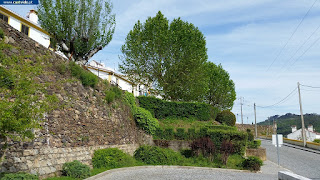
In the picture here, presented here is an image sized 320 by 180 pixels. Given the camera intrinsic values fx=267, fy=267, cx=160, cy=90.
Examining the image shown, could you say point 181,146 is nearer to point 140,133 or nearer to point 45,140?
point 140,133

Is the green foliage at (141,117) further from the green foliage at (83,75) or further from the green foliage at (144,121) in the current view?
the green foliage at (83,75)

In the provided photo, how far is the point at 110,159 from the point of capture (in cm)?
1502

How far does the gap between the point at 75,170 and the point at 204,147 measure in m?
10.2

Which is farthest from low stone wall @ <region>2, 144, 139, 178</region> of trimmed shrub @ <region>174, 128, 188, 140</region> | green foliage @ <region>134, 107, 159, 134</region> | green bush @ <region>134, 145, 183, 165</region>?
trimmed shrub @ <region>174, 128, 188, 140</region>

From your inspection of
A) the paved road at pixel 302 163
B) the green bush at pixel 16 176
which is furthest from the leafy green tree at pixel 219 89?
the green bush at pixel 16 176

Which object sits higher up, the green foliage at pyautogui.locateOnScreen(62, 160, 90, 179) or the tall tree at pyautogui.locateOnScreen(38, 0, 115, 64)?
the tall tree at pyautogui.locateOnScreen(38, 0, 115, 64)

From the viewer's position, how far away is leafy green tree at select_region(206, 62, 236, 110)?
146 ft

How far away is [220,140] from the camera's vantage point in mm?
19578

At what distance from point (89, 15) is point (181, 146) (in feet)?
41.4

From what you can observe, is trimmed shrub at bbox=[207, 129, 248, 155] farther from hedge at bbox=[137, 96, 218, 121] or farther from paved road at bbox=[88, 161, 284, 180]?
hedge at bbox=[137, 96, 218, 121]

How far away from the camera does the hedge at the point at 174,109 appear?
27.6 meters

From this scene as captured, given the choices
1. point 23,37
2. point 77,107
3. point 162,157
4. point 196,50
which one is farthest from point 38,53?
point 196,50

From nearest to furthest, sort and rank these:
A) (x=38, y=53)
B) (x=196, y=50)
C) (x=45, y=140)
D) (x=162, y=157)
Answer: (x=45, y=140) < (x=38, y=53) < (x=162, y=157) < (x=196, y=50)

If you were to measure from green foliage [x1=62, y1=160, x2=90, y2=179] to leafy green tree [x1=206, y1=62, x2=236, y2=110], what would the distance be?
34.1 m
